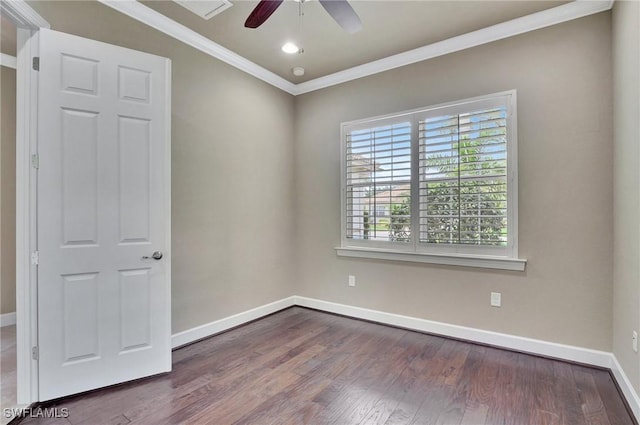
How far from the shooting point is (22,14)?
1921 millimetres

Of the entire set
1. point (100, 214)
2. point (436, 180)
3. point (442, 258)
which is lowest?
point (442, 258)

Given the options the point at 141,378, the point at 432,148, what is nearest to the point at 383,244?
the point at 432,148

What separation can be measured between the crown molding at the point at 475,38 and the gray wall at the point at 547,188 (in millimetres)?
56

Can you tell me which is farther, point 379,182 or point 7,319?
point 379,182

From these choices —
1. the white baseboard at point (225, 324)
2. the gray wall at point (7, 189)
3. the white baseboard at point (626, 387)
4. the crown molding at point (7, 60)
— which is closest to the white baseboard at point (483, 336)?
the white baseboard at point (626, 387)

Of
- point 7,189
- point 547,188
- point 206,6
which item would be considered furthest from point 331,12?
point 7,189

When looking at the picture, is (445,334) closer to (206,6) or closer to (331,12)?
(331,12)

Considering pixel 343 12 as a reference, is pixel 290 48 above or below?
above

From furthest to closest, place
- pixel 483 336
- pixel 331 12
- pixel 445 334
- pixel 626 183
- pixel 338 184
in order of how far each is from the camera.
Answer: pixel 338 184
pixel 445 334
pixel 483 336
pixel 626 183
pixel 331 12

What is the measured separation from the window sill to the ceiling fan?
87.7 inches

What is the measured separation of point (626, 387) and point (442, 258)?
152cm

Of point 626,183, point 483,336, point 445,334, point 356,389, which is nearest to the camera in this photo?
point 626,183

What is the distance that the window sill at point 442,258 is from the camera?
2840mm

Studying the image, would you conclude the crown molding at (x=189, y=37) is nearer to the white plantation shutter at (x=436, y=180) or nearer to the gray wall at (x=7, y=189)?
the white plantation shutter at (x=436, y=180)
